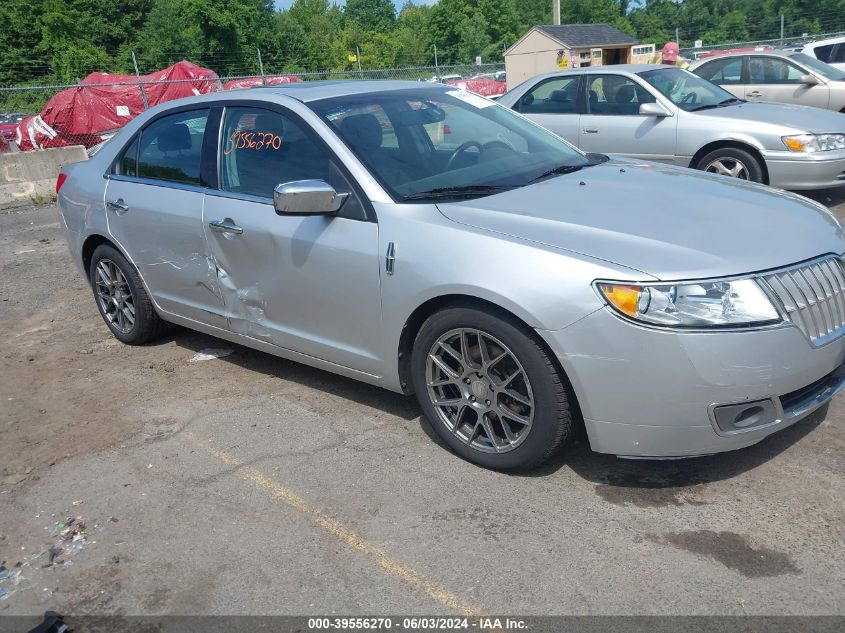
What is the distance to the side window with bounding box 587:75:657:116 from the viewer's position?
29.7 ft

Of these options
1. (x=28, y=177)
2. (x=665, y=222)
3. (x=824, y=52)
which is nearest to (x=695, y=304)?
(x=665, y=222)

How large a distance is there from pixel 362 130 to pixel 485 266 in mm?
1253

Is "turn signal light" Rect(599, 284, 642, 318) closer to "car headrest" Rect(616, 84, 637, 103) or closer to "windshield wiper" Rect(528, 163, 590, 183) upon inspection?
"windshield wiper" Rect(528, 163, 590, 183)

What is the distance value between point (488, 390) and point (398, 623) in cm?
117

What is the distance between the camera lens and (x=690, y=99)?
29.5ft

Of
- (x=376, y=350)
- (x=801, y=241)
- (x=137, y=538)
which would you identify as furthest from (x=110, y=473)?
(x=801, y=241)

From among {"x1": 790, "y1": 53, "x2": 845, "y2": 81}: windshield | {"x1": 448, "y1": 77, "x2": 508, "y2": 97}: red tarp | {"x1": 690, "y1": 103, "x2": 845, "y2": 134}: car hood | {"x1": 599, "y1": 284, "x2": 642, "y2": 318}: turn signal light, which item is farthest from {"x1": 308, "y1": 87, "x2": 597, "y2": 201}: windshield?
{"x1": 448, "y1": 77, "x2": 508, "y2": 97}: red tarp

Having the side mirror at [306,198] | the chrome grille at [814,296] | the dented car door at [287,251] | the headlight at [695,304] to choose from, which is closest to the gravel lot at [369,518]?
the dented car door at [287,251]

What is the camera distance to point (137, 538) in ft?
11.2

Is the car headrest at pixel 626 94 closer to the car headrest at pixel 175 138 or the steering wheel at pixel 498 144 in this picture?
the steering wheel at pixel 498 144

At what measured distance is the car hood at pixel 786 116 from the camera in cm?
830

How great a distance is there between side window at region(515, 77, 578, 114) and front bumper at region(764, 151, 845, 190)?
92.4 inches

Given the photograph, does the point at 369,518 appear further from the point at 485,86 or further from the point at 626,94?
the point at 485,86

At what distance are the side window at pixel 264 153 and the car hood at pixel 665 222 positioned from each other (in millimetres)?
894
